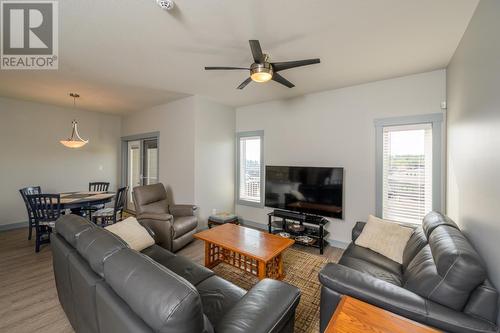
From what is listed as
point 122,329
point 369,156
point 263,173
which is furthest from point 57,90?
point 369,156

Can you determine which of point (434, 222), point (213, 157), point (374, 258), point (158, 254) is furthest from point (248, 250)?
point (213, 157)

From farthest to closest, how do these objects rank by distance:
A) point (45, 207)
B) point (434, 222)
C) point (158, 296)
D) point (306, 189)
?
point (306, 189) → point (45, 207) → point (434, 222) → point (158, 296)

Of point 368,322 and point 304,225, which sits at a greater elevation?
point 368,322

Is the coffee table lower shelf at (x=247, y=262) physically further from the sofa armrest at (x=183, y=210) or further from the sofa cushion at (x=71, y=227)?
the sofa cushion at (x=71, y=227)

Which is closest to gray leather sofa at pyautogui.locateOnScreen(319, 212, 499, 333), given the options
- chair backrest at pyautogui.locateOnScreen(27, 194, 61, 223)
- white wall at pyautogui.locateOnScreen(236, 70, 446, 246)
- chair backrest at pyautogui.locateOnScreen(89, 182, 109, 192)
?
white wall at pyautogui.locateOnScreen(236, 70, 446, 246)

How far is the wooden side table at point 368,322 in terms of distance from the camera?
1051 millimetres

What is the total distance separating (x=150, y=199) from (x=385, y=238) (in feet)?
12.3

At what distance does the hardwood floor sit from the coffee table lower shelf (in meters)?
0.34

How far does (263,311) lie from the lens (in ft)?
3.90

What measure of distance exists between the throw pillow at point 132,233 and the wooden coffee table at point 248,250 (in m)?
0.64

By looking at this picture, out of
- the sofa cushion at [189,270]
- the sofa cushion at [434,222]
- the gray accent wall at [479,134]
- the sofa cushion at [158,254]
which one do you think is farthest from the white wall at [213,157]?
the gray accent wall at [479,134]

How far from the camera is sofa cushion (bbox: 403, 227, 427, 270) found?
78.6 inches

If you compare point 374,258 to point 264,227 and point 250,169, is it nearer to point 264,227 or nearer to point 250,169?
point 264,227

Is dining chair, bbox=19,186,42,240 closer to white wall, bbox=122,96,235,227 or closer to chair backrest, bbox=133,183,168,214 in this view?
chair backrest, bbox=133,183,168,214
